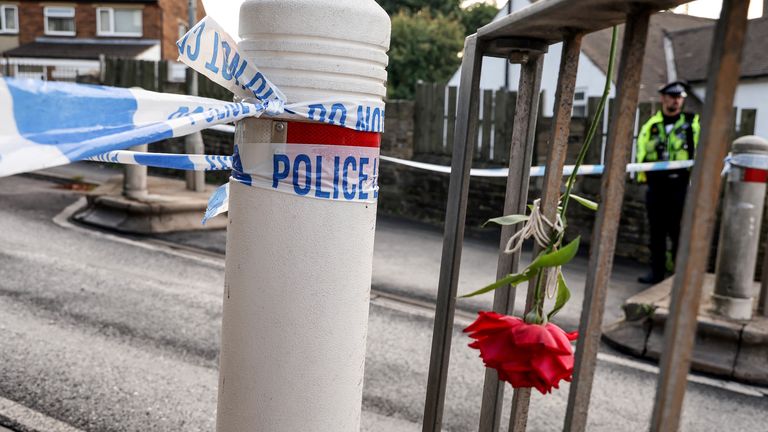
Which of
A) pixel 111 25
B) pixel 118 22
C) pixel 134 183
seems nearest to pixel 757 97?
pixel 134 183

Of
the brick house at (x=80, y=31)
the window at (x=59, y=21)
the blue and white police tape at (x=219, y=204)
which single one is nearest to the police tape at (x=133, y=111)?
the blue and white police tape at (x=219, y=204)

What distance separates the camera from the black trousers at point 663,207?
727 centimetres

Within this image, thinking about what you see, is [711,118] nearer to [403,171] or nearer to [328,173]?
[328,173]

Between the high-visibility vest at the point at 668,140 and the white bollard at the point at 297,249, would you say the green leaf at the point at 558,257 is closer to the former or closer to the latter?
the white bollard at the point at 297,249

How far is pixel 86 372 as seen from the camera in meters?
3.95

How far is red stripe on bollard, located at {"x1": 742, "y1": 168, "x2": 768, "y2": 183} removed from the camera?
4.98 metres

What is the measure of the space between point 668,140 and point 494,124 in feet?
10.2

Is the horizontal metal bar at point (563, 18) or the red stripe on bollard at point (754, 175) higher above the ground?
the horizontal metal bar at point (563, 18)

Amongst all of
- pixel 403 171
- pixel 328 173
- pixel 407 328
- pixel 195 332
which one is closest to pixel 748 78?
pixel 403 171

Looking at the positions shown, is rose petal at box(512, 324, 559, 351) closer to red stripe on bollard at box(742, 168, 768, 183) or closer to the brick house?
red stripe on bollard at box(742, 168, 768, 183)

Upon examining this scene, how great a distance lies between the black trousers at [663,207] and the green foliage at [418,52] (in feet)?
81.4

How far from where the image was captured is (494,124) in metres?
10.0

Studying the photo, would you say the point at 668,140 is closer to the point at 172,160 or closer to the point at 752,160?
the point at 752,160

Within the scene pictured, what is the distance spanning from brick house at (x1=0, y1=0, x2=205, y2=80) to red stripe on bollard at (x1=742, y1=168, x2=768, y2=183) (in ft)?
105
